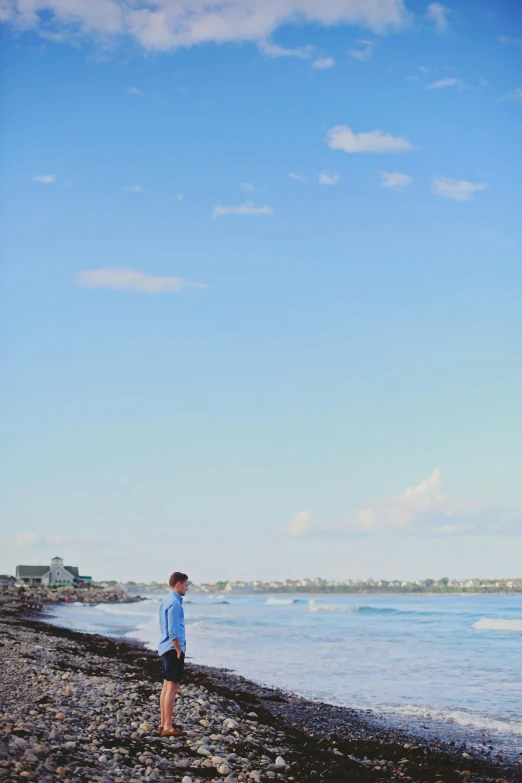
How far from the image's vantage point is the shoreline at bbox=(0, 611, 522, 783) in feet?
25.5

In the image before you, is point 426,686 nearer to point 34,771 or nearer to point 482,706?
point 482,706

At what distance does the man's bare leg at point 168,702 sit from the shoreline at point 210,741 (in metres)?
0.27

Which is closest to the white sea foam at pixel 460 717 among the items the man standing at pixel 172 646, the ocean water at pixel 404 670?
the ocean water at pixel 404 670

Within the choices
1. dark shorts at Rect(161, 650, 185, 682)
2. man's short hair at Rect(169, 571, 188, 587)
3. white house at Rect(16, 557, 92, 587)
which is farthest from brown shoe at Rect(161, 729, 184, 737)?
white house at Rect(16, 557, 92, 587)

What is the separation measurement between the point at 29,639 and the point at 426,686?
14741mm

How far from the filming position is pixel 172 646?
9430mm

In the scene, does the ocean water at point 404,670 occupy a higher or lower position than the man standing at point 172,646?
lower

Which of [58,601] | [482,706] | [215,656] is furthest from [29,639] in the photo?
[58,601]

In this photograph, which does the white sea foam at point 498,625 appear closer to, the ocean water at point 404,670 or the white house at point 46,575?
the ocean water at point 404,670

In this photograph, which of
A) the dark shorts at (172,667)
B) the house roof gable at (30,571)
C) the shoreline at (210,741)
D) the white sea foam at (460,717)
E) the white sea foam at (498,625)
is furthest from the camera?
the house roof gable at (30,571)

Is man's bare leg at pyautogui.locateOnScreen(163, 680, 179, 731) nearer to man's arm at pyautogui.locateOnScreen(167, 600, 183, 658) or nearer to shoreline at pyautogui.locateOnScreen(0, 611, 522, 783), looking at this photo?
shoreline at pyautogui.locateOnScreen(0, 611, 522, 783)

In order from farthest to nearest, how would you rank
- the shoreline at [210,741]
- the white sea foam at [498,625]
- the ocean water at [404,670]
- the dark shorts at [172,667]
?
1. the white sea foam at [498,625]
2. the ocean water at [404,670]
3. the dark shorts at [172,667]
4. the shoreline at [210,741]

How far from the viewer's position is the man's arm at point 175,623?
9344 millimetres

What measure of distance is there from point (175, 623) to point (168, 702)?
114 cm
